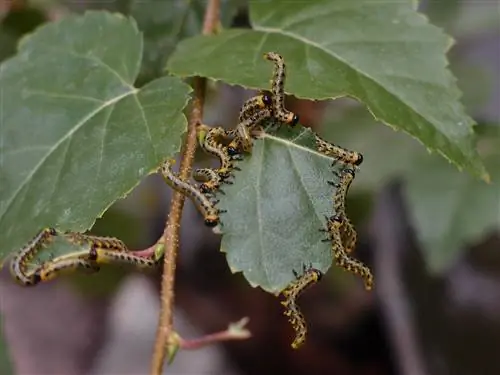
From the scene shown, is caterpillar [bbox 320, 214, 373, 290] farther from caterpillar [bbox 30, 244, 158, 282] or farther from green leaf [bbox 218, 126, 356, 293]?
caterpillar [bbox 30, 244, 158, 282]

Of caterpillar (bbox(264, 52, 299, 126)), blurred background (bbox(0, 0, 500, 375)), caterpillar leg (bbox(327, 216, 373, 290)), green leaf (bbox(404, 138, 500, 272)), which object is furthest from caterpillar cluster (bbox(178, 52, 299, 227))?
green leaf (bbox(404, 138, 500, 272))

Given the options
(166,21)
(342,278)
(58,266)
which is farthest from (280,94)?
(342,278)

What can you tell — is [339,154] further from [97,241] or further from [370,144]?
[370,144]

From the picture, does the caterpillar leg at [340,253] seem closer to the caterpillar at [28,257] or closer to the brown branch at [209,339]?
the brown branch at [209,339]

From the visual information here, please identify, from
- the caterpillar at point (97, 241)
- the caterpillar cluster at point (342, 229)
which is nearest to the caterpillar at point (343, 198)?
the caterpillar cluster at point (342, 229)

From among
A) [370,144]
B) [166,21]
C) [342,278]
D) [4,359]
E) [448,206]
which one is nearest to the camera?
[4,359]
